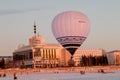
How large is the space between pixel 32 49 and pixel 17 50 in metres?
16.3

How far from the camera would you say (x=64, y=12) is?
5481 cm

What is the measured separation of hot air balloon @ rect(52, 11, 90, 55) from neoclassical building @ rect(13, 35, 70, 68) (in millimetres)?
100369

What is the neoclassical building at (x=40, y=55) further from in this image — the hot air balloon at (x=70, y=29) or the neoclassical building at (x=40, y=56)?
the hot air balloon at (x=70, y=29)

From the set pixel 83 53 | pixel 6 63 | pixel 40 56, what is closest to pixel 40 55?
pixel 40 56

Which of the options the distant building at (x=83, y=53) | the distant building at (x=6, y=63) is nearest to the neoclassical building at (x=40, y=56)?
the distant building at (x=6, y=63)

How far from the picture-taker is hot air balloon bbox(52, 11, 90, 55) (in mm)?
53375

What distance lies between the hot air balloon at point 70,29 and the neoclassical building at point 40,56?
100 metres

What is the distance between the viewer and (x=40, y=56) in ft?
512

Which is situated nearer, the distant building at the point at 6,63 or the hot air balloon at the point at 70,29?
the hot air balloon at the point at 70,29

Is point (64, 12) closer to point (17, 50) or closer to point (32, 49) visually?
point (32, 49)

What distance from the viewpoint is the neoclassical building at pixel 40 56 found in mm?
155750

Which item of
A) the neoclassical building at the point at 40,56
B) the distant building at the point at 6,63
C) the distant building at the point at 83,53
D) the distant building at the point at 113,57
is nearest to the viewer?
the distant building at the point at 6,63

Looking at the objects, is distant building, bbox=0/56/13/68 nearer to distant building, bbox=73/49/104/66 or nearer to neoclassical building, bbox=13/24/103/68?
neoclassical building, bbox=13/24/103/68

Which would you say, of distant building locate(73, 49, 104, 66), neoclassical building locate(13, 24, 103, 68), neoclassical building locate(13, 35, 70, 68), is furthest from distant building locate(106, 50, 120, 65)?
neoclassical building locate(13, 35, 70, 68)
